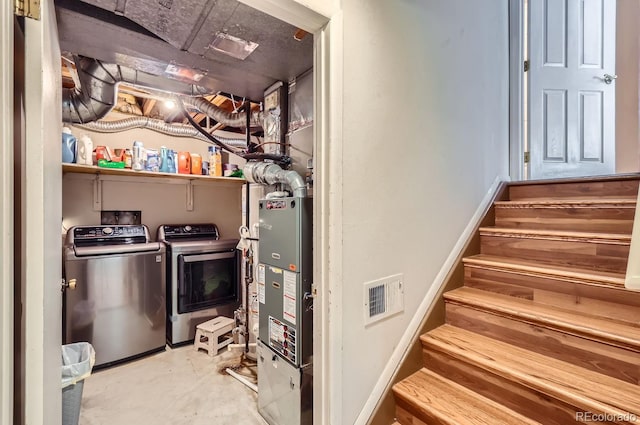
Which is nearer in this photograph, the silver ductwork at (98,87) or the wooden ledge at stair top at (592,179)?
the wooden ledge at stair top at (592,179)

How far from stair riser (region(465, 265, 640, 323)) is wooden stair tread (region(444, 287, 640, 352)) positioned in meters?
0.04

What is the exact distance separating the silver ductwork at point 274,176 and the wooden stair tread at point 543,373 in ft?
3.79

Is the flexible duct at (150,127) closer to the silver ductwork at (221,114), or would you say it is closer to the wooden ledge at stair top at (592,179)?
the silver ductwork at (221,114)

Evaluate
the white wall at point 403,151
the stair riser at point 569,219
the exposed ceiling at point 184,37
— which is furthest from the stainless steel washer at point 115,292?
the stair riser at point 569,219

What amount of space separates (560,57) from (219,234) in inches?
167

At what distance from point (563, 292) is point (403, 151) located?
1.13 metres

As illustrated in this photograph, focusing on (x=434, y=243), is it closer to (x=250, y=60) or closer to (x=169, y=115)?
(x=250, y=60)

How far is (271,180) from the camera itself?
87.5 inches

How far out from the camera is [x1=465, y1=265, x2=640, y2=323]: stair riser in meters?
1.35

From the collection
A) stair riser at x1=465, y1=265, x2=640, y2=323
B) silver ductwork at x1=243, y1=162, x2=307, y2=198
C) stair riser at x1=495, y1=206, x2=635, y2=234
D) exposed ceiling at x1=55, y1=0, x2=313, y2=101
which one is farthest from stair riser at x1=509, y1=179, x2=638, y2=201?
exposed ceiling at x1=55, y1=0, x2=313, y2=101

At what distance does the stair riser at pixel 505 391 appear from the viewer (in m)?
1.13

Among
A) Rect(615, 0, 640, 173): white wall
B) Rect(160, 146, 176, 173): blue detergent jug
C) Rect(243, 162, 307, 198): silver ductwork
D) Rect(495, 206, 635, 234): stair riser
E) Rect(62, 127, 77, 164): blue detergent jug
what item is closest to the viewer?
Rect(495, 206, 635, 234): stair riser

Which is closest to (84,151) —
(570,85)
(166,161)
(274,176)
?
(166,161)

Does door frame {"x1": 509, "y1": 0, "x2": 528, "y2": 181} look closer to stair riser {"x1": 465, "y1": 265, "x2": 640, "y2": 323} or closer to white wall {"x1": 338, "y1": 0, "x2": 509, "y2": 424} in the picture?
white wall {"x1": 338, "y1": 0, "x2": 509, "y2": 424}
